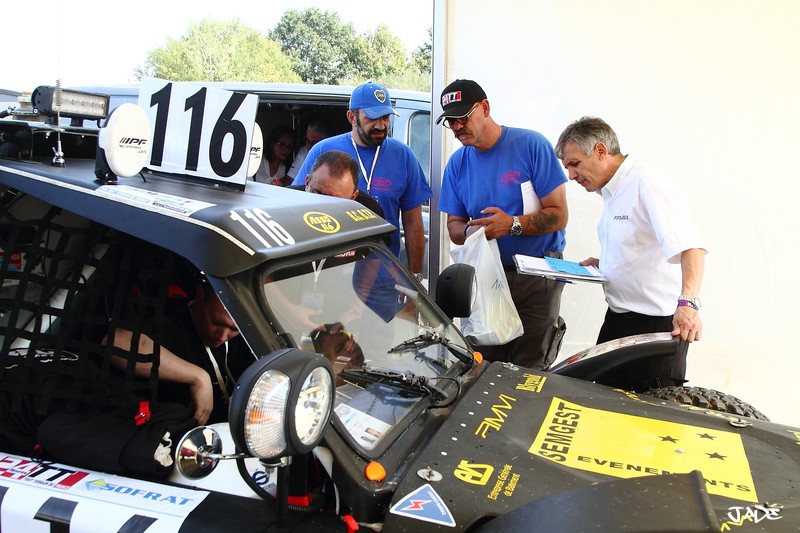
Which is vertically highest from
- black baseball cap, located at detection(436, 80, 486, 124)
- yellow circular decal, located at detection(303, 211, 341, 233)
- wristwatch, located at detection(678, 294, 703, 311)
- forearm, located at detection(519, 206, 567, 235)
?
black baseball cap, located at detection(436, 80, 486, 124)

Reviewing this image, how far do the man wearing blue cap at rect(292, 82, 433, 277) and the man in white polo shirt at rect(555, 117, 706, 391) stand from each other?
1.24 m

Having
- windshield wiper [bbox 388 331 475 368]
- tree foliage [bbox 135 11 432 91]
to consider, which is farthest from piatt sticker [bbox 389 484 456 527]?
tree foliage [bbox 135 11 432 91]

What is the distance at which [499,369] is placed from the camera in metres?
2.47

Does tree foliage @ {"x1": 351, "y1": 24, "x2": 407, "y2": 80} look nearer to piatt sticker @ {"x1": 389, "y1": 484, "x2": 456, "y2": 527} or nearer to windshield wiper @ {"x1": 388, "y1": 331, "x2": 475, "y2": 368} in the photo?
windshield wiper @ {"x1": 388, "y1": 331, "x2": 475, "y2": 368}

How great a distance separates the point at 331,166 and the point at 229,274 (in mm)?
1563

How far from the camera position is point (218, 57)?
2392 cm

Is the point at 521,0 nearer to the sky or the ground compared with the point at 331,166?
nearer to the sky

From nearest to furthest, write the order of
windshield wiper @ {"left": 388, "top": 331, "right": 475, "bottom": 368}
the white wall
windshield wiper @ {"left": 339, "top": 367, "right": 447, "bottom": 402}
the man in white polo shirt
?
1. windshield wiper @ {"left": 339, "top": 367, "right": 447, "bottom": 402}
2. windshield wiper @ {"left": 388, "top": 331, "right": 475, "bottom": 368}
3. the man in white polo shirt
4. the white wall

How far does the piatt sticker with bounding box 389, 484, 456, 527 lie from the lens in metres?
1.46

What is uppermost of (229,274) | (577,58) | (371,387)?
(577,58)

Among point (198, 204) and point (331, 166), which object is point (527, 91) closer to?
point (331, 166)

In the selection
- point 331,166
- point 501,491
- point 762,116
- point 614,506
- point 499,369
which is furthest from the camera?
point 762,116

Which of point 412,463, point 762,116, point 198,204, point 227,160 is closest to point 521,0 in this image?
point 762,116

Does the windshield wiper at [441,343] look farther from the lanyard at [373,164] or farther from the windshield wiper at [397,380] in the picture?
the lanyard at [373,164]
